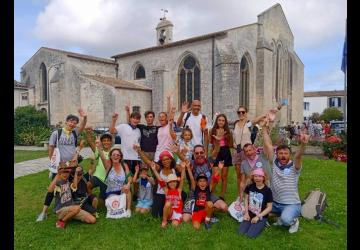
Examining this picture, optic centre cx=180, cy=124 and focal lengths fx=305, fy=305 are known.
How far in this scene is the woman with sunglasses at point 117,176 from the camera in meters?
5.77

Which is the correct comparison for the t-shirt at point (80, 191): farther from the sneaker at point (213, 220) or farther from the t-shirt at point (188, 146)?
the sneaker at point (213, 220)

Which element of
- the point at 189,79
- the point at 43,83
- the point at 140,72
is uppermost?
the point at 140,72

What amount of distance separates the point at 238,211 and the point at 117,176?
2.34m

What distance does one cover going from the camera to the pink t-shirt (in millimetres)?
6090

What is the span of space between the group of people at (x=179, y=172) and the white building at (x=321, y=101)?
56671 mm

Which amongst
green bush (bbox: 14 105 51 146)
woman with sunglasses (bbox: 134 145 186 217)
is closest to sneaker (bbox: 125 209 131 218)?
woman with sunglasses (bbox: 134 145 186 217)

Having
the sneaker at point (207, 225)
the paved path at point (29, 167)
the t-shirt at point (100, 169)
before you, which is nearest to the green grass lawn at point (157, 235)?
the sneaker at point (207, 225)

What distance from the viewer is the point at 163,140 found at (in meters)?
6.12

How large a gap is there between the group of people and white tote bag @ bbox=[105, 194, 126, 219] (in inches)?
3.0

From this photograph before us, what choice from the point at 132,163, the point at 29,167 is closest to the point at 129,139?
the point at 132,163

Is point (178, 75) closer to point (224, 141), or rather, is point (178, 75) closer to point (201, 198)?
point (224, 141)

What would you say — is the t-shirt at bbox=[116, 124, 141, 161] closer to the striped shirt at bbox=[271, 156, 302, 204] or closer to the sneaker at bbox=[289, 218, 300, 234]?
the striped shirt at bbox=[271, 156, 302, 204]
